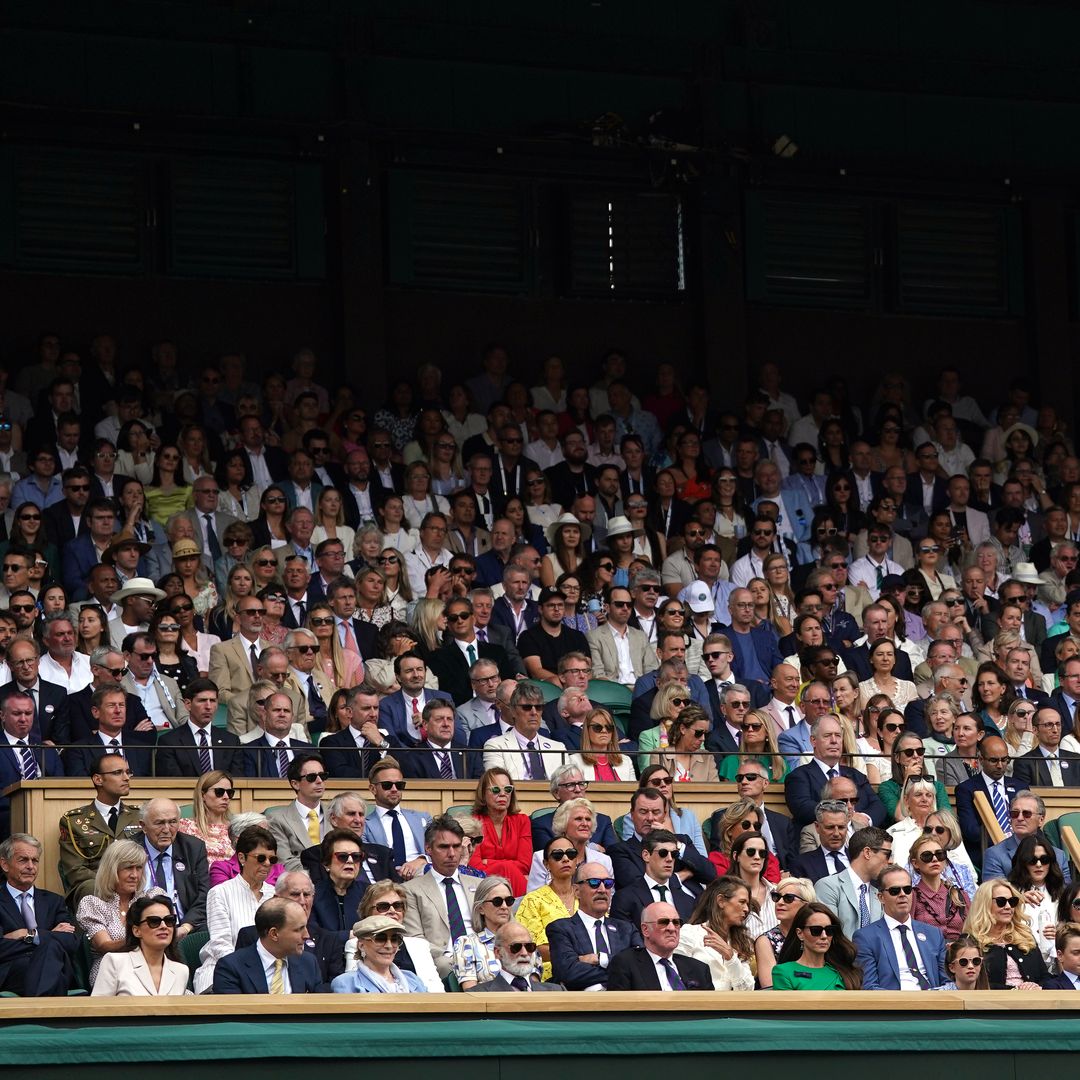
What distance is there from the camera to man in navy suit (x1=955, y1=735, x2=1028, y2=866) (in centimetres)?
1214

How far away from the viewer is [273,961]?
8.69 m

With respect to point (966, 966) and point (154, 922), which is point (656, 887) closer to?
point (966, 966)

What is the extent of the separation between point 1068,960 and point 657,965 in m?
2.07

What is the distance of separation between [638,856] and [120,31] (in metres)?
9.44

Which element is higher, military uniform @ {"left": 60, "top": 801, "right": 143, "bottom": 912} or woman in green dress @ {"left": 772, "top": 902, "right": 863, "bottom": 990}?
military uniform @ {"left": 60, "top": 801, "right": 143, "bottom": 912}

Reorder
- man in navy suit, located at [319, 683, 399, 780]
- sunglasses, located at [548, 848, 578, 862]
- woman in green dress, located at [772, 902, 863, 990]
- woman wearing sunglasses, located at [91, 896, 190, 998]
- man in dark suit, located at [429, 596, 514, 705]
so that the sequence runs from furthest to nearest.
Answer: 1. man in dark suit, located at [429, 596, 514, 705]
2. man in navy suit, located at [319, 683, 399, 780]
3. sunglasses, located at [548, 848, 578, 862]
4. woman in green dress, located at [772, 902, 863, 990]
5. woman wearing sunglasses, located at [91, 896, 190, 998]

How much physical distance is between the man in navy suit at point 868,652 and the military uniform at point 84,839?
5.14 m

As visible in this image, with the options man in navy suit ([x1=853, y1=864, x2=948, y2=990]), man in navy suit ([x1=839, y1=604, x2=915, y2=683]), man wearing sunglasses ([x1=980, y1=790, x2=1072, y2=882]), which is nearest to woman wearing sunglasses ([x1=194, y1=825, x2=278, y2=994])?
man in navy suit ([x1=853, y1=864, x2=948, y2=990])

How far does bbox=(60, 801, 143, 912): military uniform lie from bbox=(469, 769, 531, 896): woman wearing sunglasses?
5.57 ft

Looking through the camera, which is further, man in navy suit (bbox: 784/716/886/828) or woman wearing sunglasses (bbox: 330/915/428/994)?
man in navy suit (bbox: 784/716/886/828)

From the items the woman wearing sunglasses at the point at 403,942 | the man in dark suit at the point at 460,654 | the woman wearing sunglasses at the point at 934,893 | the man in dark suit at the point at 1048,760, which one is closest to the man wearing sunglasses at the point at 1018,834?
the woman wearing sunglasses at the point at 934,893

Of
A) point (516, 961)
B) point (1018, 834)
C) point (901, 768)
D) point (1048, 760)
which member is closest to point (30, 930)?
point (516, 961)

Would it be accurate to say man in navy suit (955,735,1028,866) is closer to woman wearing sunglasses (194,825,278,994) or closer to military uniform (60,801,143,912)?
woman wearing sunglasses (194,825,278,994)

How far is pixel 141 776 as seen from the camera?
11000 millimetres
